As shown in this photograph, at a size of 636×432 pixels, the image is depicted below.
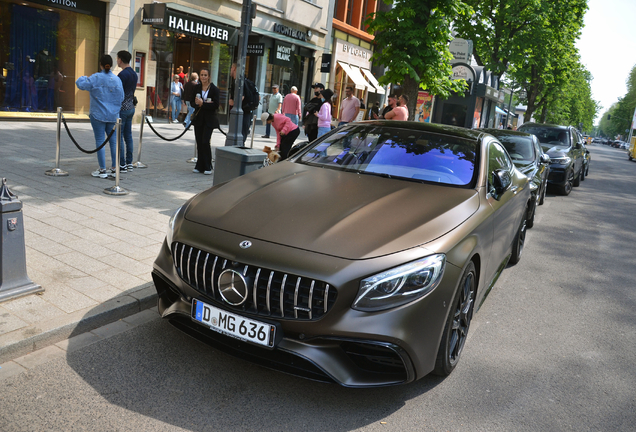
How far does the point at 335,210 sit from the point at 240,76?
249 inches

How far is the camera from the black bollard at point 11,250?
3977 millimetres

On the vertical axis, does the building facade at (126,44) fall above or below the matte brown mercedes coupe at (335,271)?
above

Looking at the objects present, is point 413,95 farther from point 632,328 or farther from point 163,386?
point 163,386

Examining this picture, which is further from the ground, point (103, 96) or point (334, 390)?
point (103, 96)

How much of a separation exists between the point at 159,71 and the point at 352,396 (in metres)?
17.9

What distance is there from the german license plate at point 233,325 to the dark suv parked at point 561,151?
11.9 m

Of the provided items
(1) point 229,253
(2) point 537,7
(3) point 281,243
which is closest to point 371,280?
(3) point 281,243

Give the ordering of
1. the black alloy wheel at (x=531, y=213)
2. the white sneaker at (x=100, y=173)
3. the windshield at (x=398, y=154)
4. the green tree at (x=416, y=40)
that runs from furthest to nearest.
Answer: the green tree at (x=416, y=40), the white sneaker at (x=100, y=173), the black alloy wheel at (x=531, y=213), the windshield at (x=398, y=154)

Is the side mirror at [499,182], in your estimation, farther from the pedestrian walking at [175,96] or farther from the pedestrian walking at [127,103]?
the pedestrian walking at [175,96]

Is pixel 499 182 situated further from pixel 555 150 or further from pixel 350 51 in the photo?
pixel 350 51

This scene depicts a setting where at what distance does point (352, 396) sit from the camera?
336cm

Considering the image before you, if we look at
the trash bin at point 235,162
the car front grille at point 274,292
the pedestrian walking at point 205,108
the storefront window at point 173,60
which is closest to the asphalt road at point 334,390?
the car front grille at point 274,292

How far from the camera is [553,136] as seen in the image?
14664 millimetres

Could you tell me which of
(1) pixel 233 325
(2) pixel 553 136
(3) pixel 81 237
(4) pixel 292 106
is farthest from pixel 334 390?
(2) pixel 553 136
